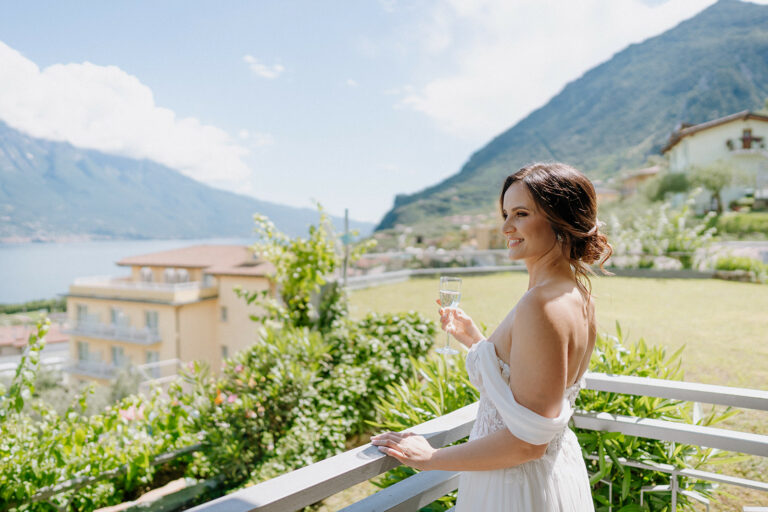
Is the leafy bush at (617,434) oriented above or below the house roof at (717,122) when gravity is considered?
below

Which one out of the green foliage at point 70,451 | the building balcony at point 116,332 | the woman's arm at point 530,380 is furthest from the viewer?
the building balcony at point 116,332

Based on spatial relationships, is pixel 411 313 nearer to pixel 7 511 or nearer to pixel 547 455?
pixel 7 511

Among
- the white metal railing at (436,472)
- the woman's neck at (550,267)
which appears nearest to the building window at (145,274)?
the white metal railing at (436,472)

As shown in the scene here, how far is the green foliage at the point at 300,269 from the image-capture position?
4.89 m

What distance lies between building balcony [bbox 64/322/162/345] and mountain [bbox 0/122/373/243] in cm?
1805

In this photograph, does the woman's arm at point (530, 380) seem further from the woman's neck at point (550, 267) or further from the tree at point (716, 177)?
the tree at point (716, 177)

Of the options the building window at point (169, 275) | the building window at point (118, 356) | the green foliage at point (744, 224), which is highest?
the green foliage at point (744, 224)

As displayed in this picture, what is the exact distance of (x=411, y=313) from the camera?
4.71m

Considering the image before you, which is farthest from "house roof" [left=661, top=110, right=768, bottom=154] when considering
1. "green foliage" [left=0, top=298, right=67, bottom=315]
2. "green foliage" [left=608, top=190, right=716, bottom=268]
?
"green foliage" [left=0, top=298, right=67, bottom=315]

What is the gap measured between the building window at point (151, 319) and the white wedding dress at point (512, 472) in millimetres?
29684

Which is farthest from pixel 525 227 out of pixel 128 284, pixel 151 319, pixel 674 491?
pixel 128 284

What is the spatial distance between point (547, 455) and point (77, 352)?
113ft

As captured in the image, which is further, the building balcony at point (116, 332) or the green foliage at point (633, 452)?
the building balcony at point (116, 332)

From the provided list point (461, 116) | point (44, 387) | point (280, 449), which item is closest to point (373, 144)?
point (461, 116)
